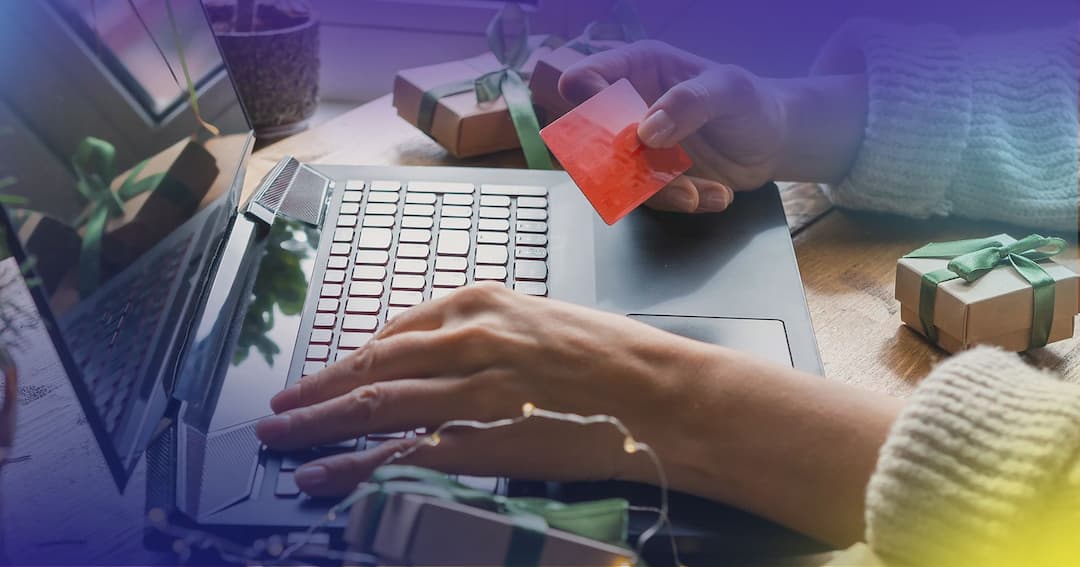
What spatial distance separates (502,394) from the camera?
494mm

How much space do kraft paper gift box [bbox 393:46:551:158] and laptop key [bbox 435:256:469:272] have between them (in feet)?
0.82

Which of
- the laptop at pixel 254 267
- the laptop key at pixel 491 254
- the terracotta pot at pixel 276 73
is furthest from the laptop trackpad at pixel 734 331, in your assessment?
the terracotta pot at pixel 276 73

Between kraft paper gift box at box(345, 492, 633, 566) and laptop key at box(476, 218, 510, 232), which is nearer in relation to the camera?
kraft paper gift box at box(345, 492, 633, 566)

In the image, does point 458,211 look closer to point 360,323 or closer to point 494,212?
point 494,212

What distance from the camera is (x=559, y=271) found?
2.15 ft

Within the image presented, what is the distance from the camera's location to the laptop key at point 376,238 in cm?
66

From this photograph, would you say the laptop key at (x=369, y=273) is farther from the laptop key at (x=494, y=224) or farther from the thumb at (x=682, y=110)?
the thumb at (x=682, y=110)

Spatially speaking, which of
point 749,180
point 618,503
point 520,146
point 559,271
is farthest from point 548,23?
point 618,503

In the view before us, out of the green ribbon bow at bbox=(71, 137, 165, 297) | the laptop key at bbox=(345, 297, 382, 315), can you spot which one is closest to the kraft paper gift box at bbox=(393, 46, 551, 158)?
the laptop key at bbox=(345, 297, 382, 315)

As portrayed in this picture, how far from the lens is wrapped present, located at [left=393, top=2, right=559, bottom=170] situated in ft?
2.85

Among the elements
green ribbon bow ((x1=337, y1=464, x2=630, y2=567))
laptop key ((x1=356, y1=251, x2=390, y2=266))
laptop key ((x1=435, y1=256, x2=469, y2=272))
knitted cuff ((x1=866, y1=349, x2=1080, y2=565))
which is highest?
green ribbon bow ((x1=337, y1=464, x2=630, y2=567))

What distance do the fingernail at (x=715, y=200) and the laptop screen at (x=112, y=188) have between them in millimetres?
396

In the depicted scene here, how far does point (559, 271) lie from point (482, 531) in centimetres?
34

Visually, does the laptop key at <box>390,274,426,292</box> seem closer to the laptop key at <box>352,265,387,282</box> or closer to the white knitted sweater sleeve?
the laptop key at <box>352,265,387,282</box>
